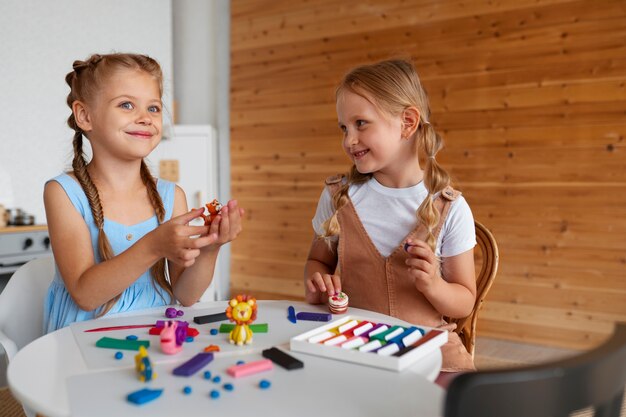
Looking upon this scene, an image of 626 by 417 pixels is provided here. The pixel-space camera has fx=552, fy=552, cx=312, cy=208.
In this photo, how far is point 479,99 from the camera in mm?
3266

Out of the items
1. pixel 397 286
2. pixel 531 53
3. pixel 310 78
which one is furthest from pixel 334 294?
pixel 310 78

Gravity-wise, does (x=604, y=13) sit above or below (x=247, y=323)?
above

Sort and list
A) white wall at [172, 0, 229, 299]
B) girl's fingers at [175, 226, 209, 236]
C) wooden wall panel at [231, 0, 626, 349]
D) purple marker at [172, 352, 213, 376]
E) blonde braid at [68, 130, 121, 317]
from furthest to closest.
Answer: white wall at [172, 0, 229, 299], wooden wall panel at [231, 0, 626, 349], blonde braid at [68, 130, 121, 317], girl's fingers at [175, 226, 209, 236], purple marker at [172, 352, 213, 376]

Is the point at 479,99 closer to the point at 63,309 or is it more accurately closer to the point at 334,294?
the point at 334,294

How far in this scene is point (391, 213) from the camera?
1.53 meters

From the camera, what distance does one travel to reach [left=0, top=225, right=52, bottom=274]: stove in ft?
8.50

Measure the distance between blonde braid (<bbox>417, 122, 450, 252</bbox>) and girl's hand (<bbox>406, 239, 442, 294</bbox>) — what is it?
0.16 m

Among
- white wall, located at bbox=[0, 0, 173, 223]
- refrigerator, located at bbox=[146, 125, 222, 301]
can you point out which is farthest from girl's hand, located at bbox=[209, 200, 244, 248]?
refrigerator, located at bbox=[146, 125, 222, 301]

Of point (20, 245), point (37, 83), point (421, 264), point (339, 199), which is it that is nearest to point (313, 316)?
point (421, 264)

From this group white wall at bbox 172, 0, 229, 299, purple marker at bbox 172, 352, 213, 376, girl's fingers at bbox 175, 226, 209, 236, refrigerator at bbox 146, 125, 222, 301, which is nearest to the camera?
purple marker at bbox 172, 352, 213, 376

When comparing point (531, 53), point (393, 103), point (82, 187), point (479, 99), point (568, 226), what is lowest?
point (568, 226)

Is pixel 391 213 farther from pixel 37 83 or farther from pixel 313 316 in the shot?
pixel 37 83

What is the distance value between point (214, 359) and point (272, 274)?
3348 mm

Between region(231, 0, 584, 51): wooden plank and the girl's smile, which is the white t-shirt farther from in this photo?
region(231, 0, 584, 51): wooden plank
